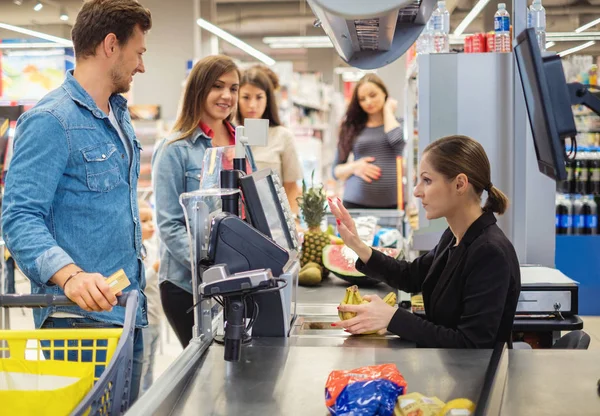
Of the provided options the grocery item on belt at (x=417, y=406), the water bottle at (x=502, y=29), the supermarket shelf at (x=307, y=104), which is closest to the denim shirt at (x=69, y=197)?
the grocery item on belt at (x=417, y=406)

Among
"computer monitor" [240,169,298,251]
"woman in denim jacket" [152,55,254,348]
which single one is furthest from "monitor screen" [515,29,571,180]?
"woman in denim jacket" [152,55,254,348]

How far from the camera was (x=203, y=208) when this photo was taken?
199cm

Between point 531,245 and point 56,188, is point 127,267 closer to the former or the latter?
point 56,188

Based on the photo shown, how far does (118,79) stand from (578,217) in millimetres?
5465

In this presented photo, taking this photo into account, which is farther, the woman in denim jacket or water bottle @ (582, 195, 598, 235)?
water bottle @ (582, 195, 598, 235)

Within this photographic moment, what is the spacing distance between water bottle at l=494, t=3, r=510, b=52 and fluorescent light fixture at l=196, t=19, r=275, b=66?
746cm

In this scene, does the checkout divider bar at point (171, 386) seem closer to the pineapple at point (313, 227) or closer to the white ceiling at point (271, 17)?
the pineapple at point (313, 227)

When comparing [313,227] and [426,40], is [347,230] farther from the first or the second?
[426,40]

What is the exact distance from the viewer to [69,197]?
2.07m

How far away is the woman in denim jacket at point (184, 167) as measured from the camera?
2.92 m

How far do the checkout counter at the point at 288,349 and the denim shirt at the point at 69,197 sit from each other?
0.98 feet

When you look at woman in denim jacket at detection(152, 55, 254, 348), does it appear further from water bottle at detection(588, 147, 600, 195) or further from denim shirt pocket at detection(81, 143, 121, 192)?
water bottle at detection(588, 147, 600, 195)

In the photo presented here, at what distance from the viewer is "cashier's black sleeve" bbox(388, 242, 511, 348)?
80.1 inches

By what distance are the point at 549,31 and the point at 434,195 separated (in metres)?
5.16
